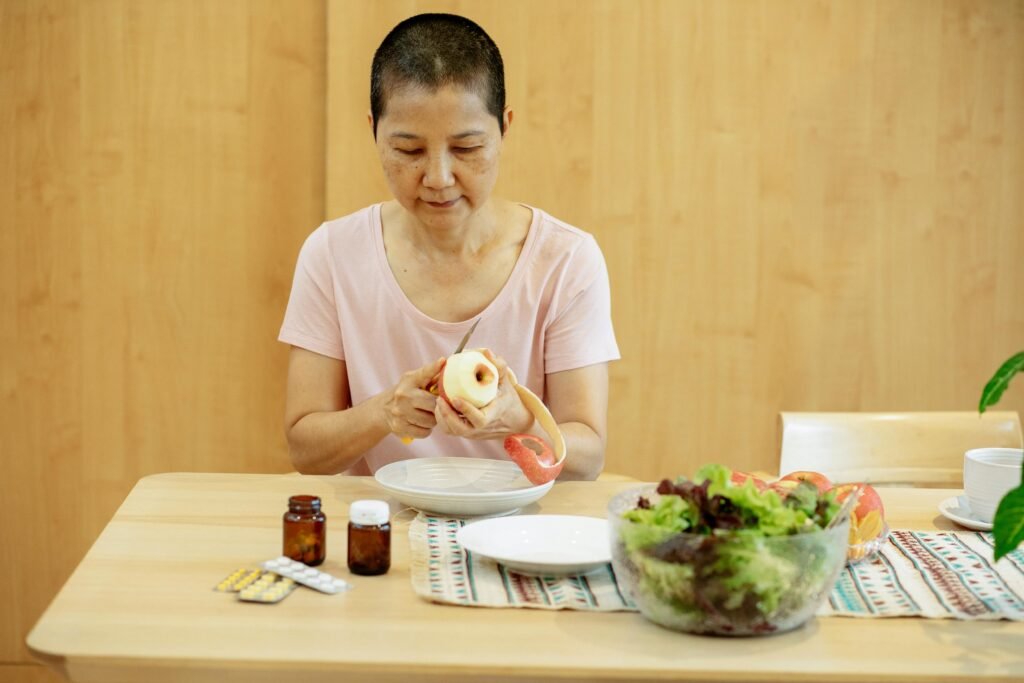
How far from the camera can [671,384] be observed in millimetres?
3068

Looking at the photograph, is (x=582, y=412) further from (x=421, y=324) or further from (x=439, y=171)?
(x=439, y=171)

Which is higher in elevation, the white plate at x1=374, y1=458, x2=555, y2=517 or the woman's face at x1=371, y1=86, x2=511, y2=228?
→ the woman's face at x1=371, y1=86, x2=511, y2=228

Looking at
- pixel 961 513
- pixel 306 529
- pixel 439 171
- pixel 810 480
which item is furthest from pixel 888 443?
pixel 306 529

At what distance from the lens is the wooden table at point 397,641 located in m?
1.14

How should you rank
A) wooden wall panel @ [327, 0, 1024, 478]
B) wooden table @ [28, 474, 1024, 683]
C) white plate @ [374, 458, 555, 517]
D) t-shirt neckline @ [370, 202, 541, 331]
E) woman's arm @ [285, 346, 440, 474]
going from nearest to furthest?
wooden table @ [28, 474, 1024, 683] < white plate @ [374, 458, 555, 517] < woman's arm @ [285, 346, 440, 474] < t-shirt neckline @ [370, 202, 541, 331] < wooden wall panel @ [327, 0, 1024, 478]

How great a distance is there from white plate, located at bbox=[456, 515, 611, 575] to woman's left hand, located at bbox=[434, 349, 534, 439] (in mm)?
165

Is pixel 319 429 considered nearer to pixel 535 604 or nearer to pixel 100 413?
pixel 535 604

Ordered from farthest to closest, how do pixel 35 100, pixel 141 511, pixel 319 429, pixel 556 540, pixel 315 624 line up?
pixel 35 100 → pixel 319 429 → pixel 141 511 → pixel 556 540 → pixel 315 624

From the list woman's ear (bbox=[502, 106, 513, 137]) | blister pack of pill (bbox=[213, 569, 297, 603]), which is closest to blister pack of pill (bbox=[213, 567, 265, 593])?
blister pack of pill (bbox=[213, 569, 297, 603])

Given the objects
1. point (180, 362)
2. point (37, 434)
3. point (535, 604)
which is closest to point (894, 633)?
point (535, 604)

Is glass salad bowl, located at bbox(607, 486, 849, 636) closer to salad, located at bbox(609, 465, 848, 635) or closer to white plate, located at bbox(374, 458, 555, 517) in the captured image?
salad, located at bbox(609, 465, 848, 635)

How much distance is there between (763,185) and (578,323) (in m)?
1.07

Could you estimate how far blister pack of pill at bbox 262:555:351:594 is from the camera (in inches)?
52.4

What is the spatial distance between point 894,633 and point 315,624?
1.97 feet
